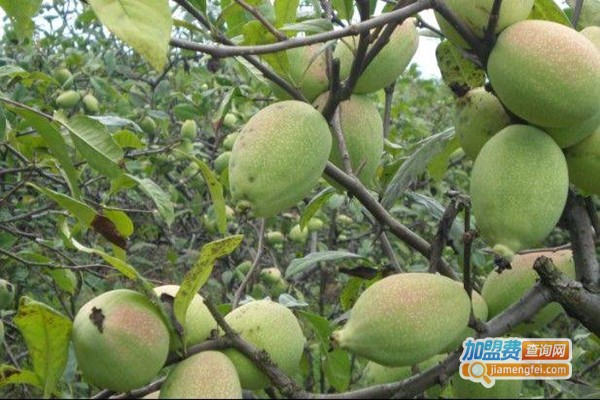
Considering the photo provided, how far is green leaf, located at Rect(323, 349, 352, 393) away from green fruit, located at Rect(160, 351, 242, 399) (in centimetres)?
61

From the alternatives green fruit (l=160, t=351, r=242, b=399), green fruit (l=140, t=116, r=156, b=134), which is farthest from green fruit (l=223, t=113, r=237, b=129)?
green fruit (l=160, t=351, r=242, b=399)

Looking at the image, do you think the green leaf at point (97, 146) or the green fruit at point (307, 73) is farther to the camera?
the green leaf at point (97, 146)

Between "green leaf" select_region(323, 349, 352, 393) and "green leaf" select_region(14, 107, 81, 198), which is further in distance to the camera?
"green leaf" select_region(323, 349, 352, 393)

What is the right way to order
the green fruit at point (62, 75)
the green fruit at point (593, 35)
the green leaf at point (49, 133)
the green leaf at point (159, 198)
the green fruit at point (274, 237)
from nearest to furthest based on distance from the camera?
the green fruit at point (593, 35) < the green leaf at point (49, 133) < the green leaf at point (159, 198) < the green fruit at point (274, 237) < the green fruit at point (62, 75)

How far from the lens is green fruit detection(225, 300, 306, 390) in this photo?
3.41 feet

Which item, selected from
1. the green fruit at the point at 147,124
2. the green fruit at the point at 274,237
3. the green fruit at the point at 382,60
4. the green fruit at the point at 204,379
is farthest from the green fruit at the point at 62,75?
the green fruit at the point at 204,379

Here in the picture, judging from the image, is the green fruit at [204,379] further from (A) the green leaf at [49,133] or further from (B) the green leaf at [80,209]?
(A) the green leaf at [49,133]

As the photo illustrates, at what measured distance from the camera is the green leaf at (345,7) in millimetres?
1342

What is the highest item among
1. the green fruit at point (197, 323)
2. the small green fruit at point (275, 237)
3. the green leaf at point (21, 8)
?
the green leaf at point (21, 8)

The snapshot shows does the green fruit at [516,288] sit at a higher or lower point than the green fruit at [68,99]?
higher

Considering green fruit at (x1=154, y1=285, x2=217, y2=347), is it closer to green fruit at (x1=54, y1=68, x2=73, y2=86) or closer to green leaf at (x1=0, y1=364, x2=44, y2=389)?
Result: green leaf at (x1=0, y1=364, x2=44, y2=389)

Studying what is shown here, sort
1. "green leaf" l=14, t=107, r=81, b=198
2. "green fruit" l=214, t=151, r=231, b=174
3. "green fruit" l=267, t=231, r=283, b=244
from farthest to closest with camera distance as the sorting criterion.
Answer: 1. "green fruit" l=267, t=231, r=283, b=244
2. "green fruit" l=214, t=151, r=231, b=174
3. "green leaf" l=14, t=107, r=81, b=198

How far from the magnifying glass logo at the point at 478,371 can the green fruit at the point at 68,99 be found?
2.84m

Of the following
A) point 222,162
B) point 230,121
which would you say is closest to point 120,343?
point 222,162
